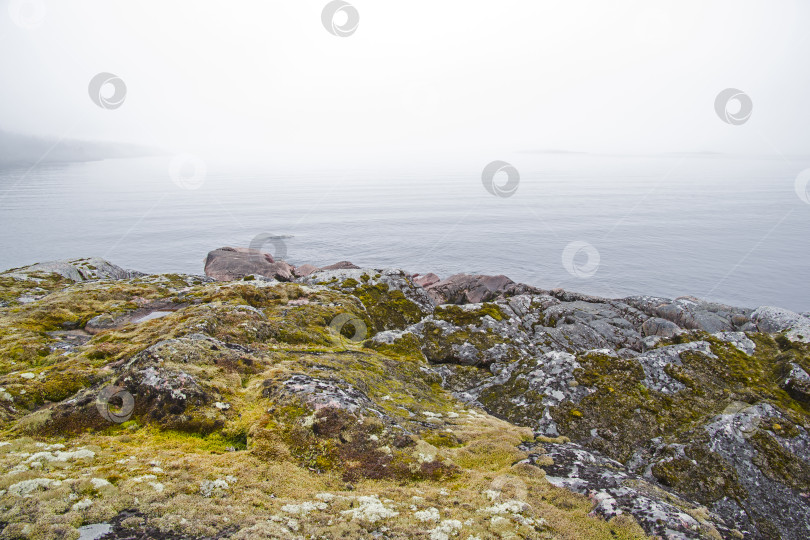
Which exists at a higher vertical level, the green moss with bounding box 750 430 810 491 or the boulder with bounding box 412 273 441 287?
the green moss with bounding box 750 430 810 491

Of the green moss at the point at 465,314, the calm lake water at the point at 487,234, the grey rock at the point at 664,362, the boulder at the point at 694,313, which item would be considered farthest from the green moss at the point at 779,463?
the calm lake water at the point at 487,234

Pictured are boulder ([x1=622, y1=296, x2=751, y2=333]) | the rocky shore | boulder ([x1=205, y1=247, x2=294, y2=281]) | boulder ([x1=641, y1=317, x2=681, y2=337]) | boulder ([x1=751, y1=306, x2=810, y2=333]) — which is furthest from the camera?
boulder ([x1=205, y1=247, x2=294, y2=281])

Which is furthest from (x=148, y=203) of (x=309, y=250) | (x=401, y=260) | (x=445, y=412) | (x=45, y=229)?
(x=445, y=412)

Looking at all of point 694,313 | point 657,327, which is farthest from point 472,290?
point 694,313

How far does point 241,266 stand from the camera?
3500 cm

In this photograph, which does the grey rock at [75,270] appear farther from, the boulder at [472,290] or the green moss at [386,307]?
the boulder at [472,290]

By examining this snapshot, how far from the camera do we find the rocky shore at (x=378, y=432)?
655 centimetres

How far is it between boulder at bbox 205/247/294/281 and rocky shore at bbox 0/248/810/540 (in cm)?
1506

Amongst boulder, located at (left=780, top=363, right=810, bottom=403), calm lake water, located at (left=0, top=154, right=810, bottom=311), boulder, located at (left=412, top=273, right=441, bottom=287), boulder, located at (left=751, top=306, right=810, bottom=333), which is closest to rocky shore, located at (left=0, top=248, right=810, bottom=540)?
boulder, located at (left=780, top=363, right=810, bottom=403)

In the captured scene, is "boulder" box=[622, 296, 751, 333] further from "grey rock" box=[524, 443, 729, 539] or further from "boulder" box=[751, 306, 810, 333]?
"grey rock" box=[524, 443, 729, 539]

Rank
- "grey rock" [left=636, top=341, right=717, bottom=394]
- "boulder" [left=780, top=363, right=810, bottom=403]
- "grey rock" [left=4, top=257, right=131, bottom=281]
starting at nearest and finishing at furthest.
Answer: "boulder" [left=780, top=363, right=810, bottom=403], "grey rock" [left=636, top=341, right=717, bottom=394], "grey rock" [left=4, top=257, right=131, bottom=281]

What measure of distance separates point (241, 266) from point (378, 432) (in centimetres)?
2948

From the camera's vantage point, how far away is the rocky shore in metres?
6.55

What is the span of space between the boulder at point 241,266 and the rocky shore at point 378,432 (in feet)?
49.4
